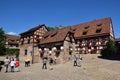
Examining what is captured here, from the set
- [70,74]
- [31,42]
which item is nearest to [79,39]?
[31,42]

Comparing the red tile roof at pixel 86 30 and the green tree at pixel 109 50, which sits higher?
the red tile roof at pixel 86 30

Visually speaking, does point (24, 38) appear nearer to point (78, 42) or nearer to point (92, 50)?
point (78, 42)

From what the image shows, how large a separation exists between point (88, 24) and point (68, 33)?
1138 cm

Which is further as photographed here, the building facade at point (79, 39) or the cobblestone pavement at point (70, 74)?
the building facade at point (79, 39)

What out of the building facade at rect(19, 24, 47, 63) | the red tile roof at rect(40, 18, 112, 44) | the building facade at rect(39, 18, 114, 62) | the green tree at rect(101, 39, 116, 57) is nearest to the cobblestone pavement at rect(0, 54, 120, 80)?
the building facade at rect(39, 18, 114, 62)

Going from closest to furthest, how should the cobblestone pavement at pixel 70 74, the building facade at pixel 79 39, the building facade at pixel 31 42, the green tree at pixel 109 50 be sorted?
the cobblestone pavement at pixel 70 74 → the green tree at pixel 109 50 → the building facade at pixel 79 39 → the building facade at pixel 31 42

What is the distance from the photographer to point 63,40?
30719mm

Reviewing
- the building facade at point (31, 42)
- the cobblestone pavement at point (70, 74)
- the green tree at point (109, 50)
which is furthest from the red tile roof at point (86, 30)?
the cobblestone pavement at point (70, 74)

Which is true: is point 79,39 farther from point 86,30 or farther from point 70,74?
point 70,74

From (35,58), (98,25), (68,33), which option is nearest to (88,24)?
(98,25)

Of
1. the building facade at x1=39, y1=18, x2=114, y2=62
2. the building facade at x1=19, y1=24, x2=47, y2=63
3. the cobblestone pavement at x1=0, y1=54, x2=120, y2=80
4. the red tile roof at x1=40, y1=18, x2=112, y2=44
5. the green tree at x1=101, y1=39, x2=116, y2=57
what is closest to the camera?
the cobblestone pavement at x1=0, y1=54, x2=120, y2=80

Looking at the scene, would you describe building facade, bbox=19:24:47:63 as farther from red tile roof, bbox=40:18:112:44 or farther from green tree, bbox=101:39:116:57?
green tree, bbox=101:39:116:57

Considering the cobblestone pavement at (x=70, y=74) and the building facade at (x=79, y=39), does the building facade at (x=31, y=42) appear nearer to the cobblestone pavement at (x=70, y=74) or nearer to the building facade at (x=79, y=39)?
the building facade at (x=79, y=39)

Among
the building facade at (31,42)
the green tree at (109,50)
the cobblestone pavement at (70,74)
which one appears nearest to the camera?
the cobblestone pavement at (70,74)
